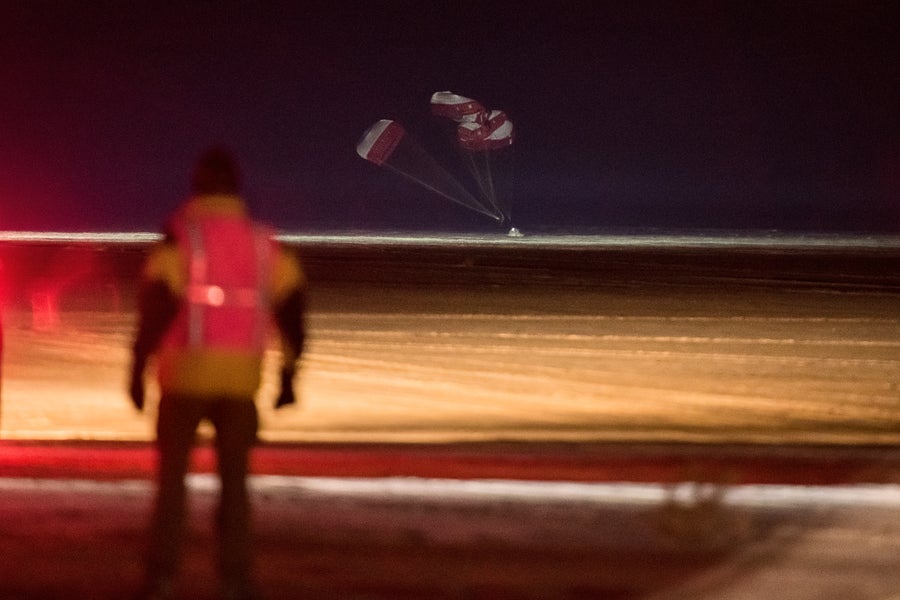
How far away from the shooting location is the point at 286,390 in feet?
18.4

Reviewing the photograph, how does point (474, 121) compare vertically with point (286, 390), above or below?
above

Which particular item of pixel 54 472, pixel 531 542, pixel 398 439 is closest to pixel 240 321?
pixel 531 542

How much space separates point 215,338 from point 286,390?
45 centimetres

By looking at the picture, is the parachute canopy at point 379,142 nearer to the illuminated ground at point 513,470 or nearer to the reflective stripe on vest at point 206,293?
the illuminated ground at point 513,470

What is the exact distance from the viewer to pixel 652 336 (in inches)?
741

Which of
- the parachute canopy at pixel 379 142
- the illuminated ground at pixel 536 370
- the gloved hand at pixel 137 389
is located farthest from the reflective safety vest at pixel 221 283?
the parachute canopy at pixel 379 142

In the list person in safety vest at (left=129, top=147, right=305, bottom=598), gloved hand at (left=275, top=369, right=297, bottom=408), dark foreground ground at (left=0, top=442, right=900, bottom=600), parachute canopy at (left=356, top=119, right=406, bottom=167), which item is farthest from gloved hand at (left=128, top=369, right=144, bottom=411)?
parachute canopy at (left=356, top=119, right=406, bottom=167)

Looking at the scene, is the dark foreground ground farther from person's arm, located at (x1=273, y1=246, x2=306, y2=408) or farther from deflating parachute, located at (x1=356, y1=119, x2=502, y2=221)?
deflating parachute, located at (x1=356, y1=119, x2=502, y2=221)

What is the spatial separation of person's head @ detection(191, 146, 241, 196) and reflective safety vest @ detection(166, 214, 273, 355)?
0.35ft

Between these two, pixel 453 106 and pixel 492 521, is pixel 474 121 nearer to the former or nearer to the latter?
pixel 453 106

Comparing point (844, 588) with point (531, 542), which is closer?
point (844, 588)

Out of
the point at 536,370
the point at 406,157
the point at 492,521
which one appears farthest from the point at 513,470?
the point at 406,157

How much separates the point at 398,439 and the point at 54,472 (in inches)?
99.9

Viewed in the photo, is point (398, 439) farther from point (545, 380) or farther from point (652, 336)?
point (652, 336)
